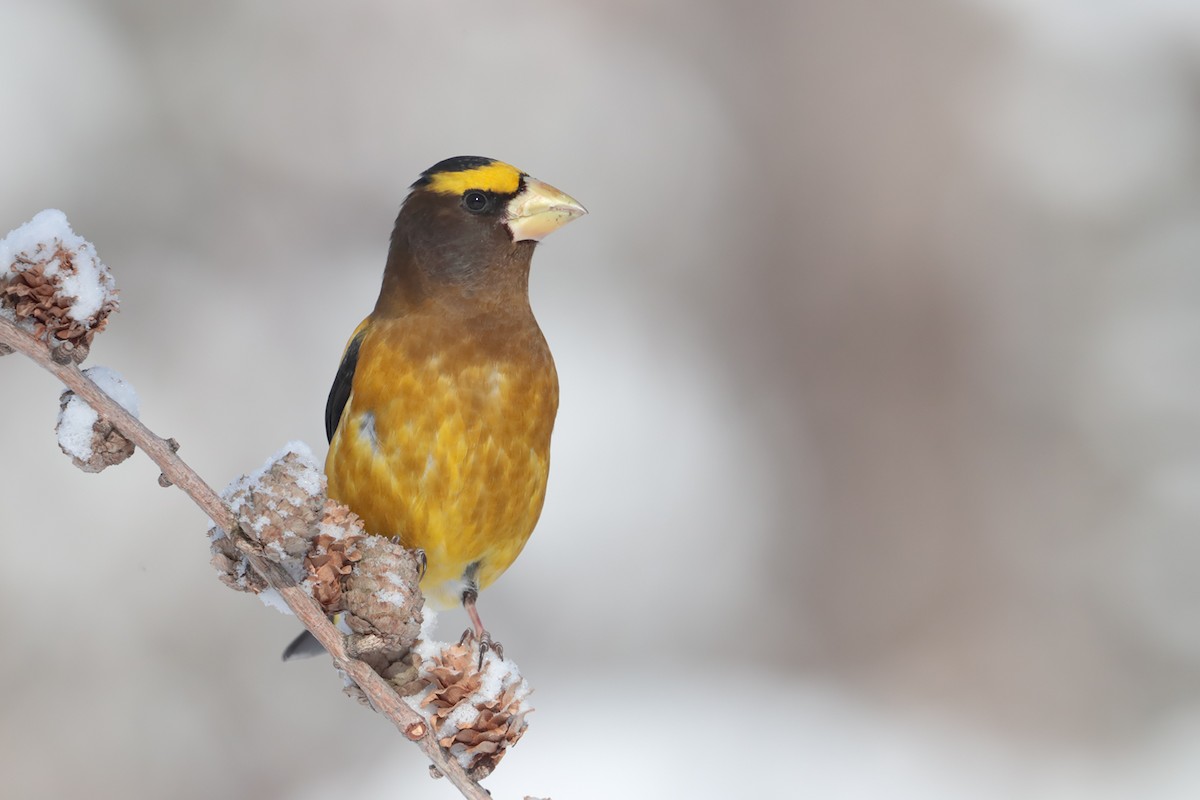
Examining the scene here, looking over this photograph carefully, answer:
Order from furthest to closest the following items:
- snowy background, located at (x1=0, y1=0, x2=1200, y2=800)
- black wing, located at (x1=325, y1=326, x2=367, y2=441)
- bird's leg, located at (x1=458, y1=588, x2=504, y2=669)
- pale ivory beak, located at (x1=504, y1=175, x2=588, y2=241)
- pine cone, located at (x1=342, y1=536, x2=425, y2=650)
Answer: snowy background, located at (x1=0, y1=0, x2=1200, y2=800), black wing, located at (x1=325, y1=326, x2=367, y2=441), pale ivory beak, located at (x1=504, y1=175, x2=588, y2=241), bird's leg, located at (x1=458, y1=588, x2=504, y2=669), pine cone, located at (x1=342, y1=536, x2=425, y2=650)

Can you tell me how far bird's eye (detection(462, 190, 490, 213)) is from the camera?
168cm

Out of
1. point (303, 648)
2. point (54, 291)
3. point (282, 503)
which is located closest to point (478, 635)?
point (303, 648)

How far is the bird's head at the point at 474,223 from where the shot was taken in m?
1.66

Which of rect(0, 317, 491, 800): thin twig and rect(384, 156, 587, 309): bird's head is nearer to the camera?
rect(0, 317, 491, 800): thin twig

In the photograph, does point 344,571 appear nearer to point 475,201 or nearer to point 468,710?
point 468,710

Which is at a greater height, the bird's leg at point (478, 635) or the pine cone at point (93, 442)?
the bird's leg at point (478, 635)

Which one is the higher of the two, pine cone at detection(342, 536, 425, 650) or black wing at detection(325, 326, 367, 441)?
black wing at detection(325, 326, 367, 441)

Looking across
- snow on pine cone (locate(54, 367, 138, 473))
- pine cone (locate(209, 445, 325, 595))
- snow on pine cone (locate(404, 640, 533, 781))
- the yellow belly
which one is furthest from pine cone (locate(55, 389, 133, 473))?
the yellow belly

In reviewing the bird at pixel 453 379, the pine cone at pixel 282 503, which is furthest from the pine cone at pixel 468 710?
the bird at pixel 453 379

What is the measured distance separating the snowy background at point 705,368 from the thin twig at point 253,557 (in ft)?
8.05

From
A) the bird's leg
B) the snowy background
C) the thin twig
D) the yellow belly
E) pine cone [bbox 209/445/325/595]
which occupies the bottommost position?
the thin twig

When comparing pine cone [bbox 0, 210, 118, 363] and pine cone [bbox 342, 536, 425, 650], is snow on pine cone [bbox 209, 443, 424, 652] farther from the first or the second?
pine cone [bbox 0, 210, 118, 363]

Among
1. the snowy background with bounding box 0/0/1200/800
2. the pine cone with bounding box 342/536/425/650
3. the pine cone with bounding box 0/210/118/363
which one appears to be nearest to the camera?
the pine cone with bounding box 0/210/118/363

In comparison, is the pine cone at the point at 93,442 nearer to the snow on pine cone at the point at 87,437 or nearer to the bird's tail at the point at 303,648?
the snow on pine cone at the point at 87,437
